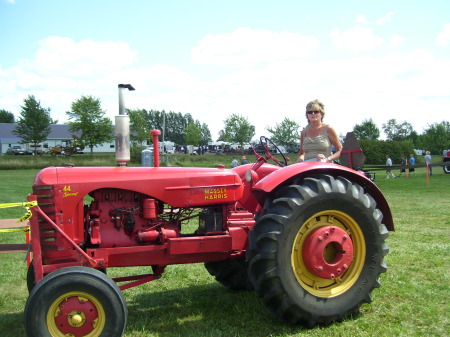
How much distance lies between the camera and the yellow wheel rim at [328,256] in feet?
12.2

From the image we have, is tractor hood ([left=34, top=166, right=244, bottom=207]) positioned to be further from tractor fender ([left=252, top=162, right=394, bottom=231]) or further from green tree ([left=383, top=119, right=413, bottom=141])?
green tree ([left=383, top=119, right=413, bottom=141])

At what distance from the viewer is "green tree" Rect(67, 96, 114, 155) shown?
4744cm

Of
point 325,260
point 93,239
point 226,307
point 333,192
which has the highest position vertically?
point 333,192

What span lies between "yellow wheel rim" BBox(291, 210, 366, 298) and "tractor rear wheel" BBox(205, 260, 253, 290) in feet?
3.62

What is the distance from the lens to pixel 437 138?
2162 inches

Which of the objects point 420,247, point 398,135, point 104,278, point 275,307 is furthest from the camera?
point 398,135

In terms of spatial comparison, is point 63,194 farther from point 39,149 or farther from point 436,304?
point 39,149

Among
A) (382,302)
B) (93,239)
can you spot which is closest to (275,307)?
(382,302)

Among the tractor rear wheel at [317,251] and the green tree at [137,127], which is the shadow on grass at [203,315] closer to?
the tractor rear wheel at [317,251]

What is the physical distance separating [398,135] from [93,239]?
7920cm

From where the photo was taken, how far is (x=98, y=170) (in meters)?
3.76

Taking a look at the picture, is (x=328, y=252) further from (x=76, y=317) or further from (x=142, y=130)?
(x=142, y=130)

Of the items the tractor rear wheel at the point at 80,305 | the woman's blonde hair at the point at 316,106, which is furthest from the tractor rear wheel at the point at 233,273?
the woman's blonde hair at the point at 316,106

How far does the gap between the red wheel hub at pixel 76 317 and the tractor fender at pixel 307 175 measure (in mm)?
1620
